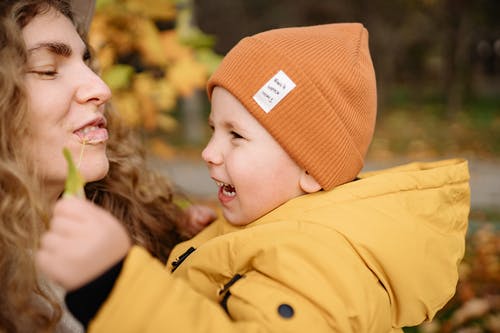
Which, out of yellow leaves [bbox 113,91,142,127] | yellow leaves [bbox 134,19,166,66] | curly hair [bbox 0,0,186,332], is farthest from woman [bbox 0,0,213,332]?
yellow leaves [bbox 113,91,142,127]

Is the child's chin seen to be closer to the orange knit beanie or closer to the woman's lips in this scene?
the orange knit beanie

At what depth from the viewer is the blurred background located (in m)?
3.19

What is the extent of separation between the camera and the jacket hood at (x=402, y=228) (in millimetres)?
1643

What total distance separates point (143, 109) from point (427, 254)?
2222 mm

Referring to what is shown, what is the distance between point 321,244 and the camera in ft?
5.04

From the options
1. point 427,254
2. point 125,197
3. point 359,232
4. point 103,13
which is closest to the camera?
point 359,232

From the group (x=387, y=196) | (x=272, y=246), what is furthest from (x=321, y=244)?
(x=387, y=196)

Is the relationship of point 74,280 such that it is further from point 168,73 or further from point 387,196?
point 168,73

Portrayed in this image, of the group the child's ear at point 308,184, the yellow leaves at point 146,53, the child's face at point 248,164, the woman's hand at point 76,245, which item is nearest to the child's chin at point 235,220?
the child's face at point 248,164

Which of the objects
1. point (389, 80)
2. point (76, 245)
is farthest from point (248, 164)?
point (389, 80)

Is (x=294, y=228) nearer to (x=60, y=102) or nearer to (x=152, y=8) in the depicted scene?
(x=60, y=102)

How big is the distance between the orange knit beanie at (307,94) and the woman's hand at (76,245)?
2.64 ft

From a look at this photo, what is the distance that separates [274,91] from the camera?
1.87 metres

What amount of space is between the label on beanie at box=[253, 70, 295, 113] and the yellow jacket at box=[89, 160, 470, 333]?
35 cm
